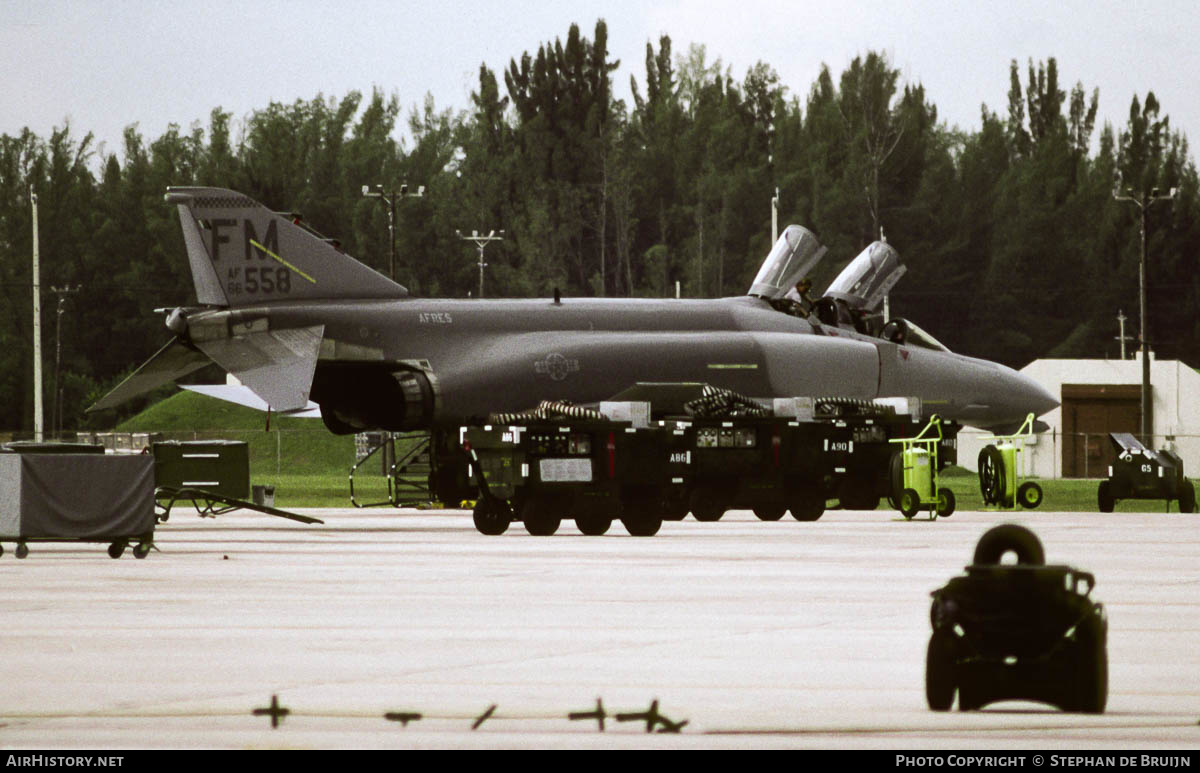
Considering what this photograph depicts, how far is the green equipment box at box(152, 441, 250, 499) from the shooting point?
31.8 m

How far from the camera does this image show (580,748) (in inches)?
282

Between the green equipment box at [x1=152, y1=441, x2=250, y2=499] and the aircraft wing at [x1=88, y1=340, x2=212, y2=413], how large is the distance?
2473 mm

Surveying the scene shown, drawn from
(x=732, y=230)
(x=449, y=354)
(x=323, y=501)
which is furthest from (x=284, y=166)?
(x=449, y=354)

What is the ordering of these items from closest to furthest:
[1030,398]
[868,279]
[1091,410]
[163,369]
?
[163,369] < [868,279] < [1030,398] < [1091,410]

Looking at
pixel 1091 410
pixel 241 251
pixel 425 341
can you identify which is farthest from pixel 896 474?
pixel 1091 410

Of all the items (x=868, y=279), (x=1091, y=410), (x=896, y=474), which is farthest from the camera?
(x=1091, y=410)

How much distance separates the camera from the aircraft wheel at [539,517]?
23.6 m

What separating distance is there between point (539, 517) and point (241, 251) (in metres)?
7.12

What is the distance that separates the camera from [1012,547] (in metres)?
8.50

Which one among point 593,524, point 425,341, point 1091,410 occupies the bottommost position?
point 593,524

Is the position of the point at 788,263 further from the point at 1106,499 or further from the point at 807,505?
the point at 1106,499

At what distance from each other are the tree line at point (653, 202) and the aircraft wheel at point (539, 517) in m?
66.5

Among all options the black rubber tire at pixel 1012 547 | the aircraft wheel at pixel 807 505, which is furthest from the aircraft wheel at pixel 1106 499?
the black rubber tire at pixel 1012 547

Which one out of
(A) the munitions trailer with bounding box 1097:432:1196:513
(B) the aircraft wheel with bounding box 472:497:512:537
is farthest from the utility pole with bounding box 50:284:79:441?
(B) the aircraft wheel with bounding box 472:497:512:537
